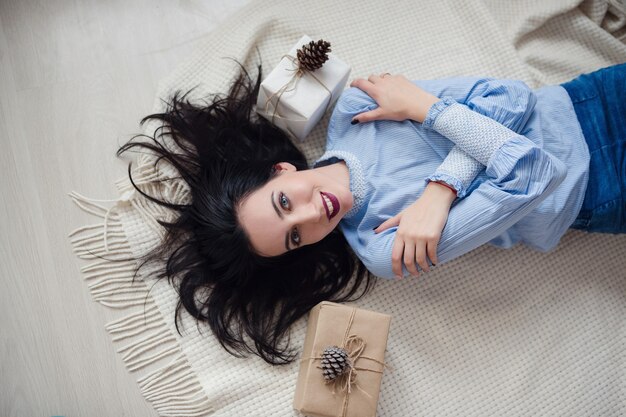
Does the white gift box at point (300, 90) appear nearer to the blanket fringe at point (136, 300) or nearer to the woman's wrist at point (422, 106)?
the woman's wrist at point (422, 106)

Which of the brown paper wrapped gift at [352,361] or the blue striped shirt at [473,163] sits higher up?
the blue striped shirt at [473,163]

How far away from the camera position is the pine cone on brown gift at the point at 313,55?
1164mm

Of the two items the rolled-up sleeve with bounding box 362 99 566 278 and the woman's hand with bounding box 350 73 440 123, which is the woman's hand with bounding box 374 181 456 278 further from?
the woman's hand with bounding box 350 73 440 123

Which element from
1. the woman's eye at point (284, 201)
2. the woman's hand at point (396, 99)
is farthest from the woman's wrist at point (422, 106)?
the woman's eye at point (284, 201)

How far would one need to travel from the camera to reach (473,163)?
1.12 metres

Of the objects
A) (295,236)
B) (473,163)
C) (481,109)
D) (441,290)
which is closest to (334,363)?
(295,236)

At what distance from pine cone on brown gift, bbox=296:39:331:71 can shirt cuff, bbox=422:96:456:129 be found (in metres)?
0.27

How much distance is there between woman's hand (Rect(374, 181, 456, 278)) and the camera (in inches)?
42.6

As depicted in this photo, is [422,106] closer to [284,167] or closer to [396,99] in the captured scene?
[396,99]

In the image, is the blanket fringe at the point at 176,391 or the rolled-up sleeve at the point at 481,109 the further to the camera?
the blanket fringe at the point at 176,391

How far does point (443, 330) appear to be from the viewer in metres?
1.30

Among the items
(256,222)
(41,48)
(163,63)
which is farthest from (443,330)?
(41,48)

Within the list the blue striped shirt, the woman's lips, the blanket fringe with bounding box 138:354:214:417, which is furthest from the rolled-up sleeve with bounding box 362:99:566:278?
the blanket fringe with bounding box 138:354:214:417

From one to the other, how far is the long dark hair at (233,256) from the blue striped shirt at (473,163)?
12cm
